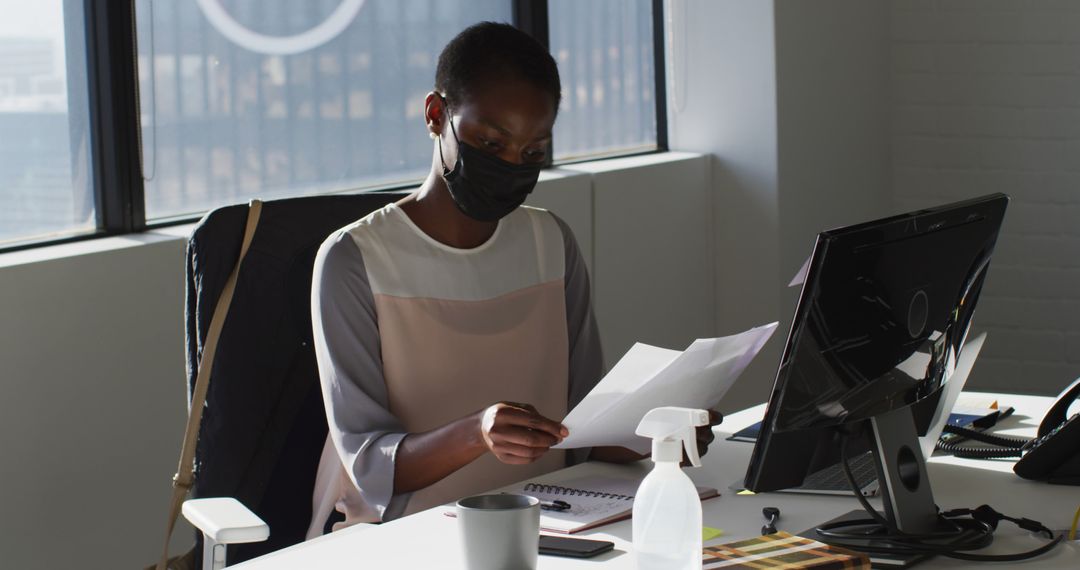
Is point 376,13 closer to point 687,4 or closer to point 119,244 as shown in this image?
point 119,244

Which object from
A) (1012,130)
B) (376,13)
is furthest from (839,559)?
(1012,130)

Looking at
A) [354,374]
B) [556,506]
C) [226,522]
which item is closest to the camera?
[226,522]

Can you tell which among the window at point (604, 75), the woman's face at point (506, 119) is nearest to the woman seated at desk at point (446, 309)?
the woman's face at point (506, 119)

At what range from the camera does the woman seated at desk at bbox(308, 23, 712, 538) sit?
5.17 feet

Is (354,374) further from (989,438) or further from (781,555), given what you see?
(989,438)

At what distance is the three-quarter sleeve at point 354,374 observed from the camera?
1.54 metres

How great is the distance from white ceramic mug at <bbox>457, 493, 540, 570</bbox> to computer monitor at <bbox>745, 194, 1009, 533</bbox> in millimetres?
291

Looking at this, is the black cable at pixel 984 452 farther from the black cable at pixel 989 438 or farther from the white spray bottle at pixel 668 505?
the white spray bottle at pixel 668 505

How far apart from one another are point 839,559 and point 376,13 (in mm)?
1950

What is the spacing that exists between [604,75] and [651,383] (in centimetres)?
230

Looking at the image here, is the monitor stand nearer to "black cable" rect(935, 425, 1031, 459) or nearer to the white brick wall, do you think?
"black cable" rect(935, 425, 1031, 459)

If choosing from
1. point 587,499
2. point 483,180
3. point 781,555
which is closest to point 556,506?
point 587,499

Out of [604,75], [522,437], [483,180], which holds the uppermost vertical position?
[604,75]

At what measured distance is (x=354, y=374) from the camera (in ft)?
5.26
